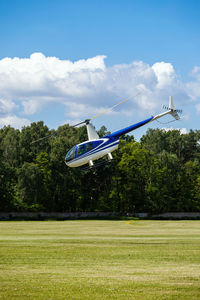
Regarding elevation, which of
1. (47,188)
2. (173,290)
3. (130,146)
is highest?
(130,146)

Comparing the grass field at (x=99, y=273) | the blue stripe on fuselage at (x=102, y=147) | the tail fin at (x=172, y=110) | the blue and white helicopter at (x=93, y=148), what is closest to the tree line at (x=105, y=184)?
the blue and white helicopter at (x=93, y=148)

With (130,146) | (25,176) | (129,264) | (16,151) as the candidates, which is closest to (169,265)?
(129,264)

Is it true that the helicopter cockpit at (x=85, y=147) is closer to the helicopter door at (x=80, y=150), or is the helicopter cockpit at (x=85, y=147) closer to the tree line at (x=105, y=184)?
the helicopter door at (x=80, y=150)

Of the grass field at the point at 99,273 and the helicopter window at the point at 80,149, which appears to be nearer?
the grass field at the point at 99,273

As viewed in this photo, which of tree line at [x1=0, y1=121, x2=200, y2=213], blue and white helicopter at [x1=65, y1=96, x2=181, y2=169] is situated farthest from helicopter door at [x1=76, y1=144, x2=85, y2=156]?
tree line at [x1=0, y1=121, x2=200, y2=213]

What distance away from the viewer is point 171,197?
Answer: 87.3m

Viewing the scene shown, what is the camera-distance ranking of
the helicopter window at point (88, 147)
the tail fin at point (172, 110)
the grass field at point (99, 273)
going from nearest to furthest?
the grass field at point (99, 273)
the helicopter window at point (88, 147)
the tail fin at point (172, 110)

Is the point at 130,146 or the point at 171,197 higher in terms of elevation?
the point at 130,146

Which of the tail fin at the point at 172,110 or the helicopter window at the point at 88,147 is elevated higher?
the tail fin at the point at 172,110

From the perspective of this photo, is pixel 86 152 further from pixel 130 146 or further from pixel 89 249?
pixel 130 146

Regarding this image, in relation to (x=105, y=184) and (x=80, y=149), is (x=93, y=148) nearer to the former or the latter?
(x=80, y=149)

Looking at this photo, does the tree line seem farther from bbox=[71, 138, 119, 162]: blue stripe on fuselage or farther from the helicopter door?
bbox=[71, 138, 119, 162]: blue stripe on fuselage

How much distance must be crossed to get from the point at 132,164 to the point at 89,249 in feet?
213

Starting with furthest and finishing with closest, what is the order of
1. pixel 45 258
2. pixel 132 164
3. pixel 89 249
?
pixel 132 164
pixel 89 249
pixel 45 258
